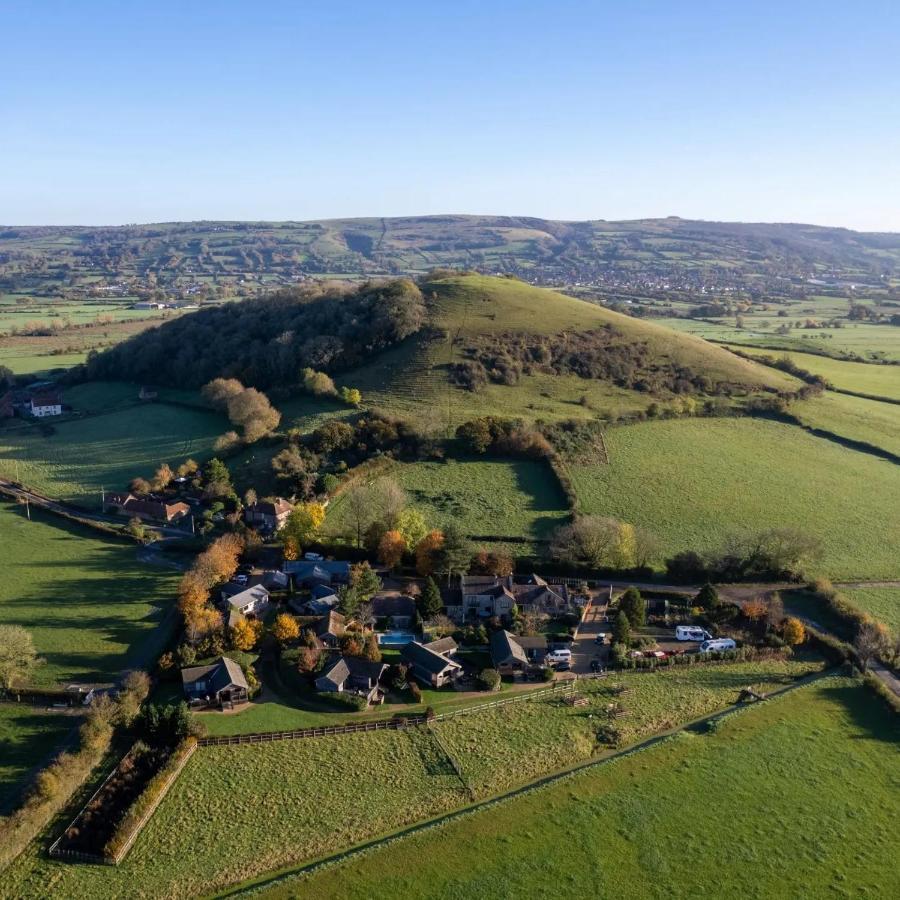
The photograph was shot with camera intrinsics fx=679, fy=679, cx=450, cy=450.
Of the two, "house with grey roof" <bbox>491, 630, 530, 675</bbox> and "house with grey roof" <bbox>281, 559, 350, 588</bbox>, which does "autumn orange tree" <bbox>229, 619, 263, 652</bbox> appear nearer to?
"house with grey roof" <bbox>281, 559, 350, 588</bbox>

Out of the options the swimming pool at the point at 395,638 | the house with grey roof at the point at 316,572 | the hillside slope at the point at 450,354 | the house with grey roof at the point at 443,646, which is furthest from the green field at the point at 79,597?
the hillside slope at the point at 450,354

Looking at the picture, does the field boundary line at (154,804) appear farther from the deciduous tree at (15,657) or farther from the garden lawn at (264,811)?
the deciduous tree at (15,657)

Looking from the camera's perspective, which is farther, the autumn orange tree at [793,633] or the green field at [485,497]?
the green field at [485,497]

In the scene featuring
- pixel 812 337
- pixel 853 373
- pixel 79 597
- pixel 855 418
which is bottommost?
pixel 79 597

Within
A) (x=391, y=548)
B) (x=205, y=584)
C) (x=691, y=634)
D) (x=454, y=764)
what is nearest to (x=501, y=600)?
(x=391, y=548)

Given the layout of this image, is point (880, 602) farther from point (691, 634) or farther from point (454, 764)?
point (454, 764)

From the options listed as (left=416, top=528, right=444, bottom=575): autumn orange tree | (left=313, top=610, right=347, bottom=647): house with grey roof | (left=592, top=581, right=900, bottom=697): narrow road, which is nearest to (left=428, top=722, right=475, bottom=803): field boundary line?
(left=313, top=610, right=347, bottom=647): house with grey roof
